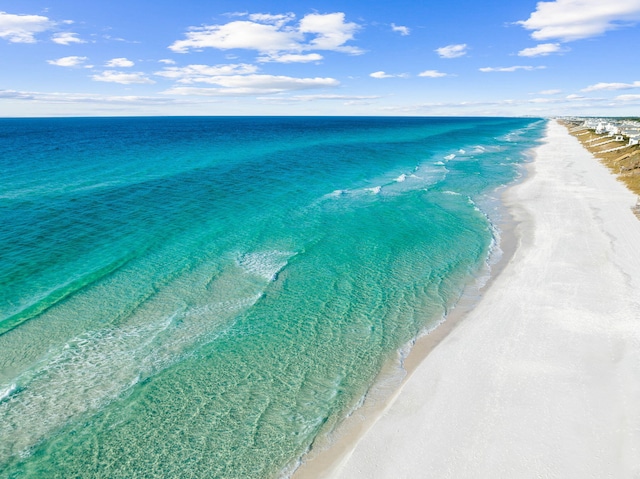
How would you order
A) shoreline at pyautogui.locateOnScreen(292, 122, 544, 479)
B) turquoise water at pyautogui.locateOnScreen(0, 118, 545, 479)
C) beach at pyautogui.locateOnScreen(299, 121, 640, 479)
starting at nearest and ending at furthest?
1. beach at pyautogui.locateOnScreen(299, 121, 640, 479)
2. shoreline at pyautogui.locateOnScreen(292, 122, 544, 479)
3. turquoise water at pyautogui.locateOnScreen(0, 118, 545, 479)

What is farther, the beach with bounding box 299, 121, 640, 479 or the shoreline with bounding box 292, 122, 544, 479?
the shoreline with bounding box 292, 122, 544, 479

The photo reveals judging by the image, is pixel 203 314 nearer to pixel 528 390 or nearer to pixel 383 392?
pixel 383 392

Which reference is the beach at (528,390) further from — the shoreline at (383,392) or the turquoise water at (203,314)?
the turquoise water at (203,314)

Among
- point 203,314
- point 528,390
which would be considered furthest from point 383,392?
point 203,314

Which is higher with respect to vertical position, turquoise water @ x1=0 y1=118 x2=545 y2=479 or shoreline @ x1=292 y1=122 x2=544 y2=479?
turquoise water @ x1=0 y1=118 x2=545 y2=479

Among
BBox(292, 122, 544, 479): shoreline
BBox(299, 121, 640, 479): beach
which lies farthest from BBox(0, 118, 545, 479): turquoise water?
BBox(299, 121, 640, 479): beach

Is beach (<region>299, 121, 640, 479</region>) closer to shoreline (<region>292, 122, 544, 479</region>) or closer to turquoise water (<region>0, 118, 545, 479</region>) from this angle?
shoreline (<region>292, 122, 544, 479</region>)

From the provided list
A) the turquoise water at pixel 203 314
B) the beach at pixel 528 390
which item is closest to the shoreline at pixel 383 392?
the beach at pixel 528 390
